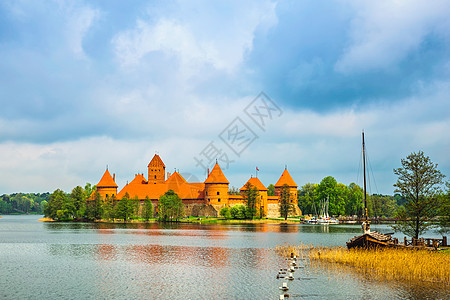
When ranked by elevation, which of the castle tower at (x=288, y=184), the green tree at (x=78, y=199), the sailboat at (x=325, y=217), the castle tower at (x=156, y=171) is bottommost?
the sailboat at (x=325, y=217)

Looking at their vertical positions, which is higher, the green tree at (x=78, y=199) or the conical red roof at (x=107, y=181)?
the conical red roof at (x=107, y=181)

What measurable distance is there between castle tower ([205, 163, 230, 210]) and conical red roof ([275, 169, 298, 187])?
50.6ft

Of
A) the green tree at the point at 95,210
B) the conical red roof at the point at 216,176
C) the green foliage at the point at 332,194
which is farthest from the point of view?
the conical red roof at the point at 216,176

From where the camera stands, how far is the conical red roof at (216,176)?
284 feet

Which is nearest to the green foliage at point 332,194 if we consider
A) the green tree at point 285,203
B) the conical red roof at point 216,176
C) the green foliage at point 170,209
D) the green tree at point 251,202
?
the green tree at point 285,203

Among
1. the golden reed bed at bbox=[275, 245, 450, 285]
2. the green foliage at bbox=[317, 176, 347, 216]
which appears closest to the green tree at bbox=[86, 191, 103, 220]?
the green foliage at bbox=[317, 176, 347, 216]

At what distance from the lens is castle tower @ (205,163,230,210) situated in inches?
3386

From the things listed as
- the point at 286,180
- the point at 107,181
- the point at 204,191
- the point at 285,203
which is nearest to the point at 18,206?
the point at 107,181

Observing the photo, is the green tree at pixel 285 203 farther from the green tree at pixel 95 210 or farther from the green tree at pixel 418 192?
the green tree at pixel 418 192

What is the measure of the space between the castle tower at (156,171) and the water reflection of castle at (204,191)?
3136 mm

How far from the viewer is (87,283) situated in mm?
Result: 17688

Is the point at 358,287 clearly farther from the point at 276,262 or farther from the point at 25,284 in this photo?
the point at 25,284

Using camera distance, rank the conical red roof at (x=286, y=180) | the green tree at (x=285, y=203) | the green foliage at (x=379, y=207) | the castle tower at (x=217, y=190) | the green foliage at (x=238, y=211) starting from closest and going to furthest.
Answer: the green foliage at (x=238, y=211) → the green tree at (x=285, y=203) → the castle tower at (x=217, y=190) → the green foliage at (x=379, y=207) → the conical red roof at (x=286, y=180)

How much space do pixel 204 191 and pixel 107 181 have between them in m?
22.3
